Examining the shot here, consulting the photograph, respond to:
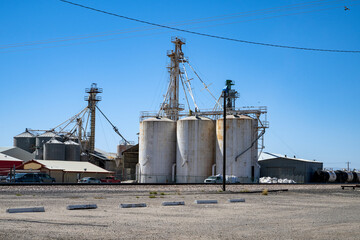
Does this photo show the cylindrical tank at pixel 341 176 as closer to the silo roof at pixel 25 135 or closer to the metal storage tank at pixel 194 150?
the metal storage tank at pixel 194 150

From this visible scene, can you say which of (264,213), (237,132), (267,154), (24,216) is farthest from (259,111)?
(24,216)

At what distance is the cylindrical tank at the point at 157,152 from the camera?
5878cm

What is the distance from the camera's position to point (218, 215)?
1684cm

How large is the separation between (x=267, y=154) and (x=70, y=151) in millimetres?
31571

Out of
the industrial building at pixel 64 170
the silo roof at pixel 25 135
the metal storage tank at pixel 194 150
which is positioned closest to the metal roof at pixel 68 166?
the industrial building at pixel 64 170

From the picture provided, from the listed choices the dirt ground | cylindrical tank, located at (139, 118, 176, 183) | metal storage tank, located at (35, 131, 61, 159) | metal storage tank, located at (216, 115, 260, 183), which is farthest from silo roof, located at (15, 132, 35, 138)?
the dirt ground

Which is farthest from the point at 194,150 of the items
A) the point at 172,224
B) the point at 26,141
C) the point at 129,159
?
the point at 172,224

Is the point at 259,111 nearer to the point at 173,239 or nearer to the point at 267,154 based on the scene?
the point at 267,154

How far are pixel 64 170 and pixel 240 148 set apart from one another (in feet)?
71.9

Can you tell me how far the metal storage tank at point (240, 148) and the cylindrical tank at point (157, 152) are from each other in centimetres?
669

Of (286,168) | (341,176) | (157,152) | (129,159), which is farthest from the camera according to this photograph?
(341,176)

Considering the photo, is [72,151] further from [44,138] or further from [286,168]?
[286,168]

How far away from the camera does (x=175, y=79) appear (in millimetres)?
65938

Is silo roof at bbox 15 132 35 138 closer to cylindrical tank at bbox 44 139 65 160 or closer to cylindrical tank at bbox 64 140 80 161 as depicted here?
cylindrical tank at bbox 44 139 65 160
